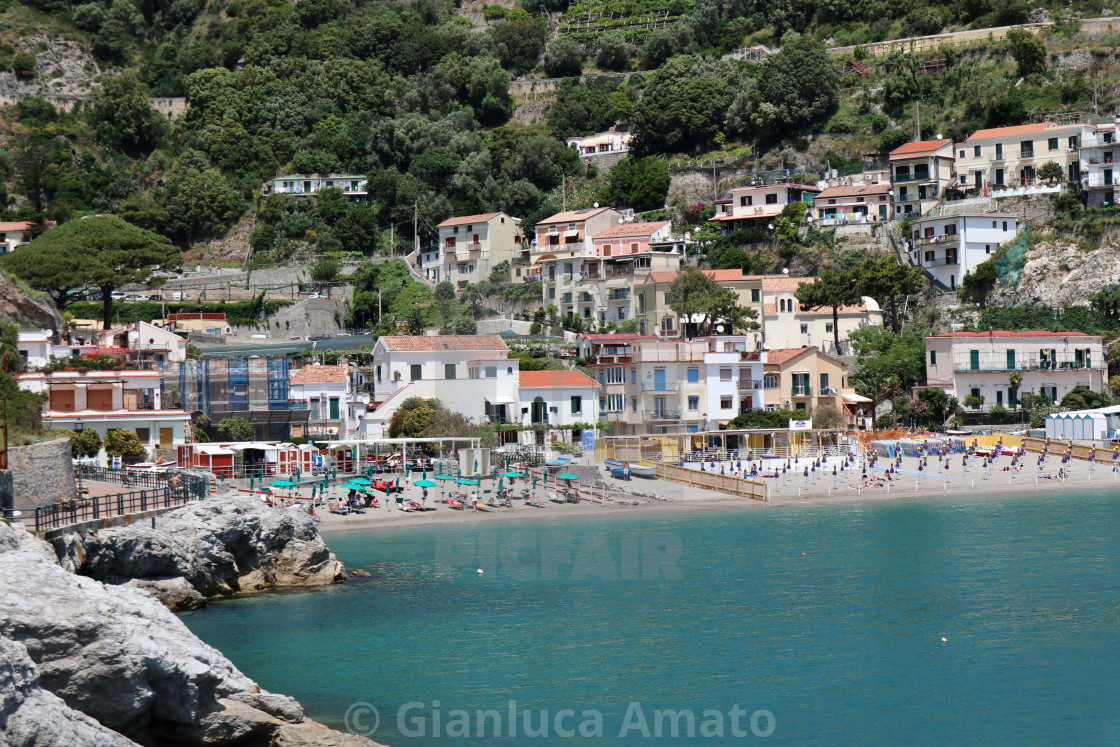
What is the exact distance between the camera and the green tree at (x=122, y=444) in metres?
42.9

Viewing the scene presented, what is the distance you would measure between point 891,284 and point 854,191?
28.8 ft

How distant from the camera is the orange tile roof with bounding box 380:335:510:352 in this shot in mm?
54594

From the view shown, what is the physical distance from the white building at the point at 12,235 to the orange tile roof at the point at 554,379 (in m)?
37.6

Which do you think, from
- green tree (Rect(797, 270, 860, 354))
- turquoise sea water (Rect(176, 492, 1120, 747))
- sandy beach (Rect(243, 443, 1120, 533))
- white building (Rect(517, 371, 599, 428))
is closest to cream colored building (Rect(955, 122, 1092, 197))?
green tree (Rect(797, 270, 860, 354))

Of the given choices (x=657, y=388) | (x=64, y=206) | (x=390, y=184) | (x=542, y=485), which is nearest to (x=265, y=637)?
(x=542, y=485)

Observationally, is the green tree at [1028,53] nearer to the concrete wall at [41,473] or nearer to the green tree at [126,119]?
the green tree at [126,119]

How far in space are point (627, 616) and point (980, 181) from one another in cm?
4604

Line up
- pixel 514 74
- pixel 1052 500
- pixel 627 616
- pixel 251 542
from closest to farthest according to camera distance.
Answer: pixel 627 616, pixel 251 542, pixel 1052 500, pixel 514 74

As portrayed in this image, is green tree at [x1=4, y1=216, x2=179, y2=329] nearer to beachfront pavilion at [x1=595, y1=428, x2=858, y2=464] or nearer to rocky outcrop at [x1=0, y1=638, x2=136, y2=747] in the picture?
beachfront pavilion at [x1=595, y1=428, x2=858, y2=464]

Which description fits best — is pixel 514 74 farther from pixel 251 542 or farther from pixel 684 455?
pixel 251 542

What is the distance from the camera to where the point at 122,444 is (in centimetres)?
4319

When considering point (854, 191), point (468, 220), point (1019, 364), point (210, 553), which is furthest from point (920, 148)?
point (210, 553)

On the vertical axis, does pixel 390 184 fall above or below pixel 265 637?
above

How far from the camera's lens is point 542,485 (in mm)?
45656
